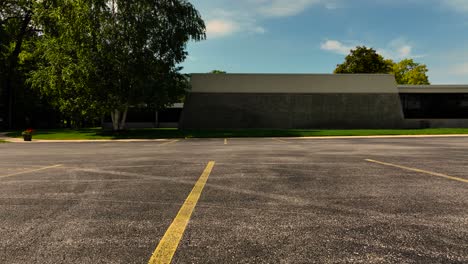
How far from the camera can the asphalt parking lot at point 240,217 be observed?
271cm

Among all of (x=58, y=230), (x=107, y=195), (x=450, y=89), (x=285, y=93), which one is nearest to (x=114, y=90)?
(x=285, y=93)

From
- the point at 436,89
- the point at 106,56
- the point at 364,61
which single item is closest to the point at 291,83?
the point at 436,89

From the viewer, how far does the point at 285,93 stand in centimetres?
3309

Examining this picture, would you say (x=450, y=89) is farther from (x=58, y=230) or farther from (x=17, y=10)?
(x=17, y=10)

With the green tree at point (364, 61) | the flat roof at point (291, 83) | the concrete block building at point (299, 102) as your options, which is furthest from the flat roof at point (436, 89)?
the green tree at point (364, 61)

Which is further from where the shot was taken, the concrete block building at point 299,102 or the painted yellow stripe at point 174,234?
the concrete block building at point 299,102

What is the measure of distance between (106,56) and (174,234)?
23.3 meters

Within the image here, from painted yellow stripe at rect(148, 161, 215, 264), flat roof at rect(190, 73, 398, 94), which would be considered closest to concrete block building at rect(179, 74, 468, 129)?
flat roof at rect(190, 73, 398, 94)

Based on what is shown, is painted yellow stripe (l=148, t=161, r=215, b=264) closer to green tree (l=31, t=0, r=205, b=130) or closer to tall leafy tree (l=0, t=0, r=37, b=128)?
green tree (l=31, t=0, r=205, b=130)

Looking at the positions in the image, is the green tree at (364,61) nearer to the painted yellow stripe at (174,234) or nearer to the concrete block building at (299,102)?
the concrete block building at (299,102)

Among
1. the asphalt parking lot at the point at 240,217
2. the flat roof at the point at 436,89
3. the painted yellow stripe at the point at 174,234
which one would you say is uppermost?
the flat roof at the point at 436,89

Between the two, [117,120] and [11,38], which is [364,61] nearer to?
[117,120]

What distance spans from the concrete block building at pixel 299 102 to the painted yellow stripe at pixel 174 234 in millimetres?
28006

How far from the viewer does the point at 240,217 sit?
371cm
